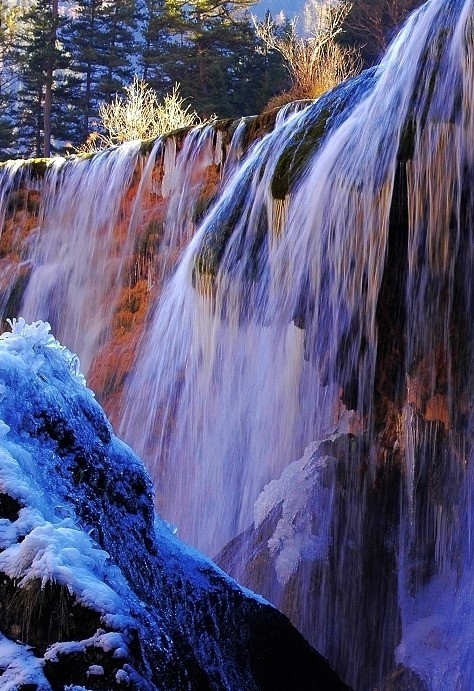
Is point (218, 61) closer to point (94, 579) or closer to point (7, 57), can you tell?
point (7, 57)

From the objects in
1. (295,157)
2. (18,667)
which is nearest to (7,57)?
(295,157)

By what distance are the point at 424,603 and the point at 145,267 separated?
6793 millimetres

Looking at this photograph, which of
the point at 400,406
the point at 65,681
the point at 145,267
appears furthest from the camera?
A: the point at 145,267

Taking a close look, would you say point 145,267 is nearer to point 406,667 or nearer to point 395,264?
point 395,264

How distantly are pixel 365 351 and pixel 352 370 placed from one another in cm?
18

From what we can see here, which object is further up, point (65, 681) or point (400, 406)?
point (400, 406)

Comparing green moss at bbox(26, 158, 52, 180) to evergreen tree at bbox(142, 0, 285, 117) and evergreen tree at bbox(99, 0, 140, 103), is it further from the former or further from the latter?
evergreen tree at bbox(99, 0, 140, 103)

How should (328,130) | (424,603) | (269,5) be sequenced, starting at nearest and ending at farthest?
1. (424,603)
2. (328,130)
3. (269,5)

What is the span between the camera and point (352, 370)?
5086 millimetres

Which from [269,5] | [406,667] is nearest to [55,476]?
[406,667]

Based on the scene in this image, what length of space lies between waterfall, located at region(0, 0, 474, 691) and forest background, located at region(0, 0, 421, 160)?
14768mm

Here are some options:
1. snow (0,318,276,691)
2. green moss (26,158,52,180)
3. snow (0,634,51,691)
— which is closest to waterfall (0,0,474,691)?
snow (0,318,276,691)

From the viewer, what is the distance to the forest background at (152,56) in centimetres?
2177

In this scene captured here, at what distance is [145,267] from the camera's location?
10.5 meters
